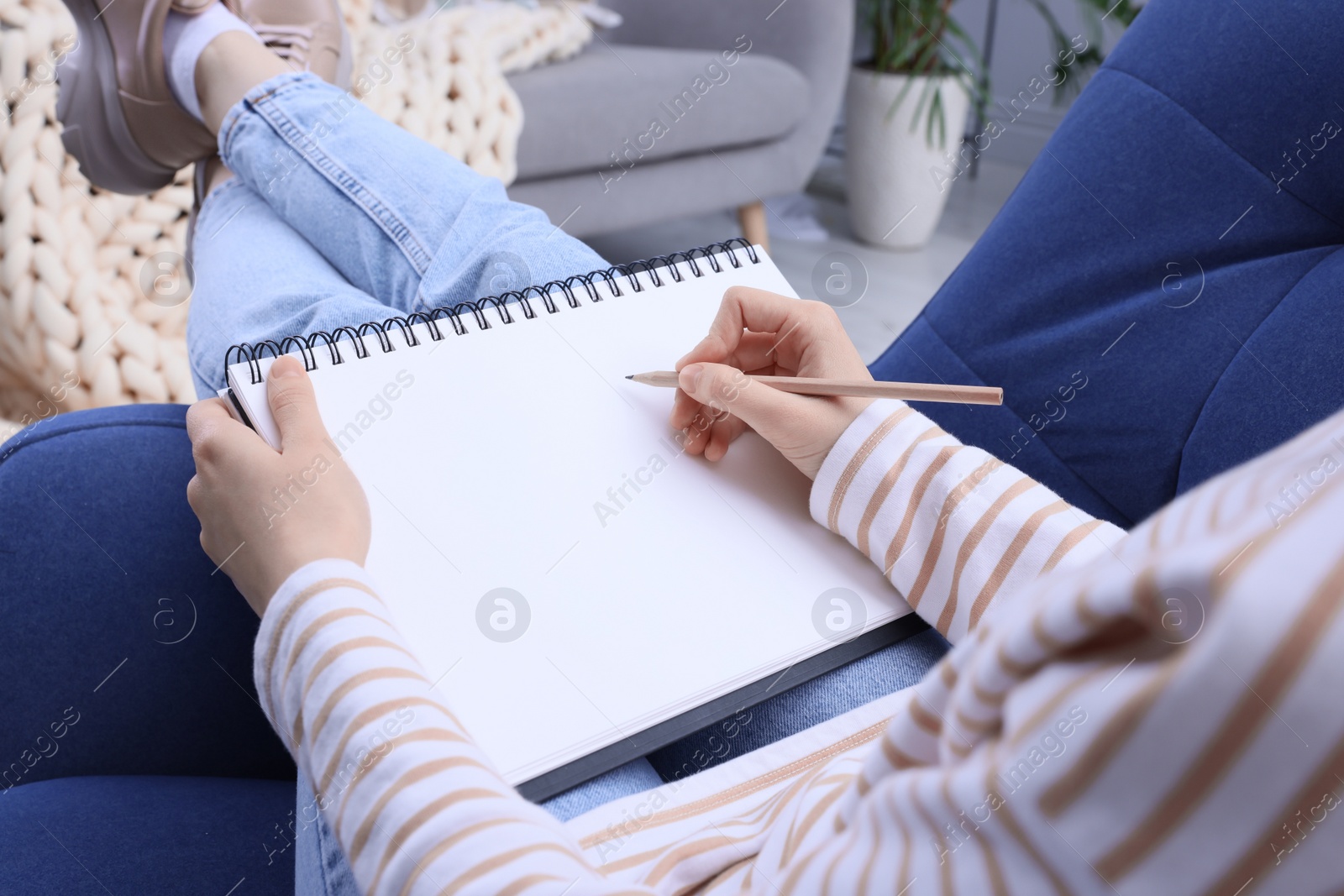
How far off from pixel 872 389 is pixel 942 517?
0.25ft

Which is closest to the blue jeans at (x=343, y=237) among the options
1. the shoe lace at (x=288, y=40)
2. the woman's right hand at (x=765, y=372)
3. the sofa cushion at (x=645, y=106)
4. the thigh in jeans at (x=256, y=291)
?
the thigh in jeans at (x=256, y=291)

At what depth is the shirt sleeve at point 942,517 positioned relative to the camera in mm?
442

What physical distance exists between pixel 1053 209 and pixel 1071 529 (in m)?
0.30

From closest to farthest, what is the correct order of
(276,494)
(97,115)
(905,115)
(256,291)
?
1. (276,494)
2. (256,291)
3. (97,115)
4. (905,115)

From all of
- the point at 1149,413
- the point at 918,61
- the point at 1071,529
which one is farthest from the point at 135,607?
the point at 918,61

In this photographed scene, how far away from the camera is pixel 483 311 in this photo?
0.54 m

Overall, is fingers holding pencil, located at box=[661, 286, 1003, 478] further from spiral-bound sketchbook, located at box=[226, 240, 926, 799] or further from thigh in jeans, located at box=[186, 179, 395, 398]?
thigh in jeans, located at box=[186, 179, 395, 398]

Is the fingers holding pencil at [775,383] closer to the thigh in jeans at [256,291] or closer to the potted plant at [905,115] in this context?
the thigh in jeans at [256,291]

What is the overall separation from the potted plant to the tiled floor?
9 cm

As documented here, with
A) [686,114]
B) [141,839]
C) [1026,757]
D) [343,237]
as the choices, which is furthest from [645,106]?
Result: [1026,757]

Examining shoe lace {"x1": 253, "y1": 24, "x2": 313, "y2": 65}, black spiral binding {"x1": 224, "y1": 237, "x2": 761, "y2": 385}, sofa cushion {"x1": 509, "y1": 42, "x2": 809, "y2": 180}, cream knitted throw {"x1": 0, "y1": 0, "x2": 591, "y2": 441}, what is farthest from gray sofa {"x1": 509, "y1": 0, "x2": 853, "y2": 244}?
black spiral binding {"x1": 224, "y1": 237, "x2": 761, "y2": 385}

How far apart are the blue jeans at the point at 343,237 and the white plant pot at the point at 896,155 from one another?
4.71 feet

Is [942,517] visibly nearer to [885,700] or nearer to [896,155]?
[885,700]

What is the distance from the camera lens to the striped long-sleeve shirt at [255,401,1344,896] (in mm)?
160
